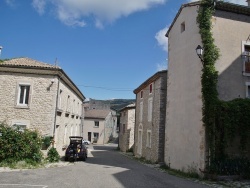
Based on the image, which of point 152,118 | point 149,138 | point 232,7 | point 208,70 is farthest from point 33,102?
point 232,7

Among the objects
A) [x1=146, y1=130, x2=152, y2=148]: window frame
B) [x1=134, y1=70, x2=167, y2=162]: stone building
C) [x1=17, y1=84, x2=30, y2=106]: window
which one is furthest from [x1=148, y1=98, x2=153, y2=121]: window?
[x1=17, y1=84, x2=30, y2=106]: window

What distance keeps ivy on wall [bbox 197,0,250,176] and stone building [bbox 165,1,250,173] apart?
1.44 feet

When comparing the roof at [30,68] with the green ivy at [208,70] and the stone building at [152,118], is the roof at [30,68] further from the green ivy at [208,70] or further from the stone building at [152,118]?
the green ivy at [208,70]

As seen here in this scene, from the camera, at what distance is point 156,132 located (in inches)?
714

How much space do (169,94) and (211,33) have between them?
17.2ft

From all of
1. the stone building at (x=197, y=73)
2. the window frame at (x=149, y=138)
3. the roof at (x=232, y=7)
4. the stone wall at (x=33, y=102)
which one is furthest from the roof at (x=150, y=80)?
the stone wall at (x=33, y=102)

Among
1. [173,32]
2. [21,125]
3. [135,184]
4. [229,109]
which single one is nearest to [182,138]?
[229,109]

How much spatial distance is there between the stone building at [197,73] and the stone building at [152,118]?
2.16 metres

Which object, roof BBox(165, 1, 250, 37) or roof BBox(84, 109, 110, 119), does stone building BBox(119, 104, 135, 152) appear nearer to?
roof BBox(84, 109, 110, 119)

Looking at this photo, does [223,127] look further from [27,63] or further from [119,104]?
[119,104]

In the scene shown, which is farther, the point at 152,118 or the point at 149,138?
the point at 149,138

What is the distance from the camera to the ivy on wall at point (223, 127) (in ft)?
38.1

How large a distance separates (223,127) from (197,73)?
3058 mm

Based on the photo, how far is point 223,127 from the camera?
38.6ft
